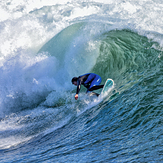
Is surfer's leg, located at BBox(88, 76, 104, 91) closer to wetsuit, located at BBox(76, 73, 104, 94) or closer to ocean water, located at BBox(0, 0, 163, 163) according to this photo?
wetsuit, located at BBox(76, 73, 104, 94)

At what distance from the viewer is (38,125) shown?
19.3ft

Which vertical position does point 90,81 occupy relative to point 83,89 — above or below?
above

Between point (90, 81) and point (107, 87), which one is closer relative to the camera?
point (107, 87)

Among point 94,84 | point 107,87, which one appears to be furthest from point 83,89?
point 107,87

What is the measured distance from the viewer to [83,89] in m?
8.02

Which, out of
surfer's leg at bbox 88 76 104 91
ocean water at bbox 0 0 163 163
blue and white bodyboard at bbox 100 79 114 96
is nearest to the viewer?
ocean water at bbox 0 0 163 163

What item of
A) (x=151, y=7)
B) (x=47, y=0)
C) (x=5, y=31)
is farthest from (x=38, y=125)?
(x=47, y=0)

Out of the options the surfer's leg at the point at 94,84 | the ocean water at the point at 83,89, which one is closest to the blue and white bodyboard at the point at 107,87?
the ocean water at the point at 83,89

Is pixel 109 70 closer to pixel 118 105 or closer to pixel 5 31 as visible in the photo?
pixel 118 105

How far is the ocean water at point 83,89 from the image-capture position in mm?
3559

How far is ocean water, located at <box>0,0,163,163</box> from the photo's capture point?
11.7 feet

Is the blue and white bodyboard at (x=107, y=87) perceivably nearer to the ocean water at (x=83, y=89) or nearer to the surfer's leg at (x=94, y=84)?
the ocean water at (x=83, y=89)

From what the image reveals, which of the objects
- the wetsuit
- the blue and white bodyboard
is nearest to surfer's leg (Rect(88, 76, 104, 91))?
the wetsuit

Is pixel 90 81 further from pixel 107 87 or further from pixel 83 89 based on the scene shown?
pixel 83 89
